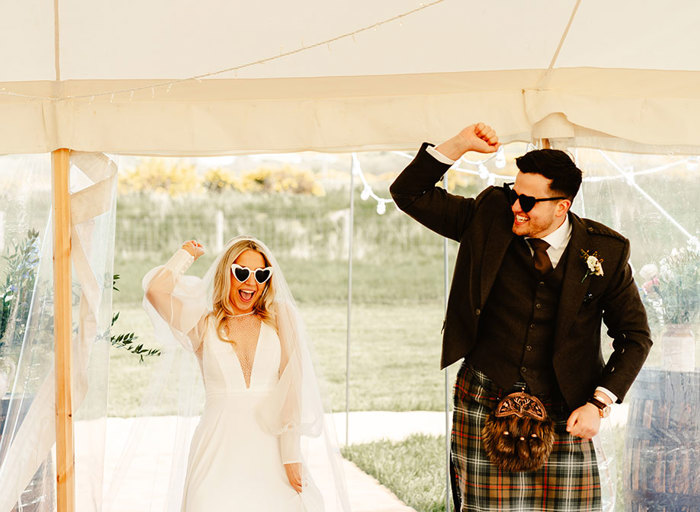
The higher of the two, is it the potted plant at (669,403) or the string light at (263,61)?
the string light at (263,61)

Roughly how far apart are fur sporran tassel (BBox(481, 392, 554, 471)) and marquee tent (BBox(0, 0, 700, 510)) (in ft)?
3.90

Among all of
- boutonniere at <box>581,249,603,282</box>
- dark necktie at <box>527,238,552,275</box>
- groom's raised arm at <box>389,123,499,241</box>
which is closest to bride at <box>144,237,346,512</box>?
groom's raised arm at <box>389,123,499,241</box>

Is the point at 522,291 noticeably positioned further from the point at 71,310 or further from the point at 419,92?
the point at 71,310

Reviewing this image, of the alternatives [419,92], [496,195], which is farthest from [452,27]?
[496,195]

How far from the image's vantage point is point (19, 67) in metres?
3.46

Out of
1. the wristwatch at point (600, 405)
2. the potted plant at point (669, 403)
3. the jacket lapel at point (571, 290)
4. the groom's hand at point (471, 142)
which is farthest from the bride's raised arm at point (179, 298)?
the potted plant at point (669, 403)

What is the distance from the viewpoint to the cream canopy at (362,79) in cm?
342

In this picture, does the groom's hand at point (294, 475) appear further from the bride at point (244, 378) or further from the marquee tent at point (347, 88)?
the marquee tent at point (347, 88)

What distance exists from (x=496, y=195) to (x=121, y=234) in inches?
409

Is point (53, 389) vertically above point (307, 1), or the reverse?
point (307, 1)

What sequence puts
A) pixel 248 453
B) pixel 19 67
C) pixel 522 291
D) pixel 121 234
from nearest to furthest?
pixel 522 291 < pixel 248 453 < pixel 19 67 < pixel 121 234

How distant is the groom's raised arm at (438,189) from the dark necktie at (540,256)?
0.78 feet

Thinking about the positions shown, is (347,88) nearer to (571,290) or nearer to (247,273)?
(247,273)

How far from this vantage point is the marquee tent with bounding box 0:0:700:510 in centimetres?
344
